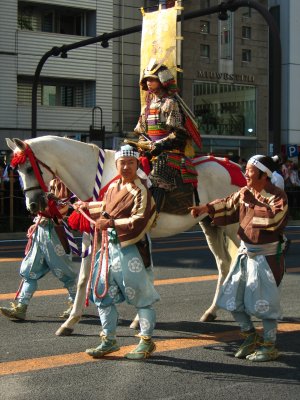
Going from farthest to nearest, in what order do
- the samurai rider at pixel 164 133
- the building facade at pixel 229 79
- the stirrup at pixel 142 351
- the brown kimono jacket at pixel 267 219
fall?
the building facade at pixel 229 79 < the samurai rider at pixel 164 133 < the stirrup at pixel 142 351 < the brown kimono jacket at pixel 267 219

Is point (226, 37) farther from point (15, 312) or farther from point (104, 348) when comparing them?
point (104, 348)

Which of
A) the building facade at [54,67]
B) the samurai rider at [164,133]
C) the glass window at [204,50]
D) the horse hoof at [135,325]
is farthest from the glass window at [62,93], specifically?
the horse hoof at [135,325]

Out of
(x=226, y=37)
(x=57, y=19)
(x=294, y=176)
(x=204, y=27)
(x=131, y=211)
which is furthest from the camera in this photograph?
(x=226, y=37)

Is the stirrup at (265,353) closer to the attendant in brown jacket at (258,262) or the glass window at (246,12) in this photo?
the attendant in brown jacket at (258,262)

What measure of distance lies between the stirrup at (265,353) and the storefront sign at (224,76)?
93.3 feet

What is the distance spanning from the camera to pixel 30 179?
7141 mm

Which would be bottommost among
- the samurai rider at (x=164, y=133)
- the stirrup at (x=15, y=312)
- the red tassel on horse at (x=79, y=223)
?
the stirrup at (x=15, y=312)

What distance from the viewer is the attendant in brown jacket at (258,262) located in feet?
20.0

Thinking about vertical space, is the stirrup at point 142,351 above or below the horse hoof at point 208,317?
above

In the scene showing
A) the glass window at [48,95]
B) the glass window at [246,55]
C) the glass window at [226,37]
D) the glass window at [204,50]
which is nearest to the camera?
the glass window at [48,95]

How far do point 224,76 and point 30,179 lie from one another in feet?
94.9

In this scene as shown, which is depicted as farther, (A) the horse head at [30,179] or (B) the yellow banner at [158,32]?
(B) the yellow banner at [158,32]

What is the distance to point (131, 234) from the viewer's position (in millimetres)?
5938

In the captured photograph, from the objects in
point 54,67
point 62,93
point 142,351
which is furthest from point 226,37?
point 142,351
